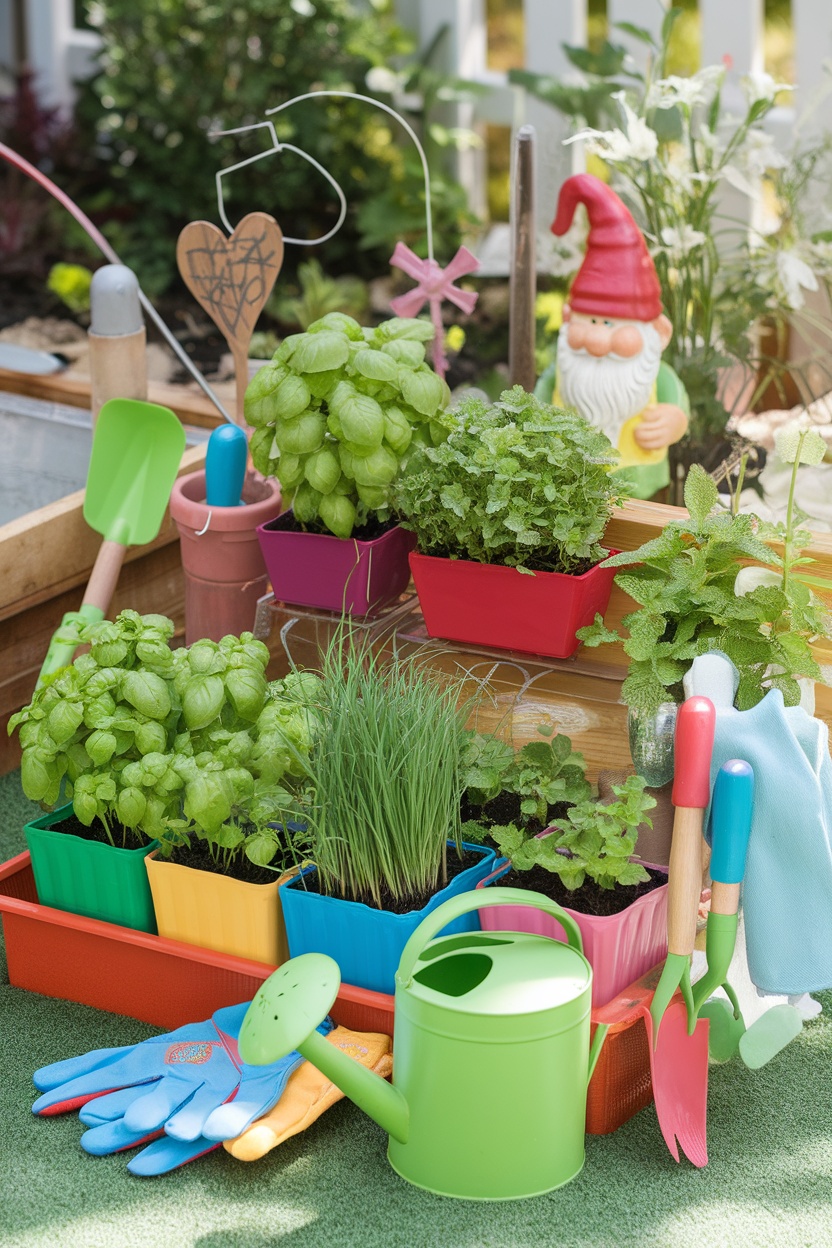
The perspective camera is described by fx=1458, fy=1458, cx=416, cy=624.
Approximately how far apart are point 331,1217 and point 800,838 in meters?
0.52

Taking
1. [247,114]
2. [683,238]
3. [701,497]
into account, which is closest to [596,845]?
[701,497]

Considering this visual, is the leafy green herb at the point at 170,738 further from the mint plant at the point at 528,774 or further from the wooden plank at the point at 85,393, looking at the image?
the wooden plank at the point at 85,393

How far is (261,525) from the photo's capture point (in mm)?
1767

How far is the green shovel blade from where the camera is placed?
198 centimetres

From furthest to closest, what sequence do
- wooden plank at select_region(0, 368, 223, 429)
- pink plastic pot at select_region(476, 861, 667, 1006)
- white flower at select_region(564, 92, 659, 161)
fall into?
wooden plank at select_region(0, 368, 223, 429) → white flower at select_region(564, 92, 659, 161) → pink plastic pot at select_region(476, 861, 667, 1006)

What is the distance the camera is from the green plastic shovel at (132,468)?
1.97 m

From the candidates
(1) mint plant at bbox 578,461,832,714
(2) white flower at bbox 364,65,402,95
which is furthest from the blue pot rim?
(2) white flower at bbox 364,65,402,95

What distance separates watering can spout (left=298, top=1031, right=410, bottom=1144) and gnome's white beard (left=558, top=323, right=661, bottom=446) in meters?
0.91

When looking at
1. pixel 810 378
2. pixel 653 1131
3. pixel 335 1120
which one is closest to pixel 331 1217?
pixel 335 1120

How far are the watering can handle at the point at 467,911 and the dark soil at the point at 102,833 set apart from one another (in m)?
0.38

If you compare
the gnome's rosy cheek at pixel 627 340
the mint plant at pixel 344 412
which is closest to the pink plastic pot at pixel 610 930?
the mint plant at pixel 344 412

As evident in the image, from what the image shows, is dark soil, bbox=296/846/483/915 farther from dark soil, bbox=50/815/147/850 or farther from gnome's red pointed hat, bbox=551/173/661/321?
gnome's red pointed hat, bbox=551/173/661/321

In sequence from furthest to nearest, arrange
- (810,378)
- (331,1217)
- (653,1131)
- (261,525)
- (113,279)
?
1. (810,378)
2. (113,279)
3. (261,525)
4. (653,1131)
5. (331,1217)

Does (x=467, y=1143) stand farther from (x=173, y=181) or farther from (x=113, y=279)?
(x=173, y=181)
